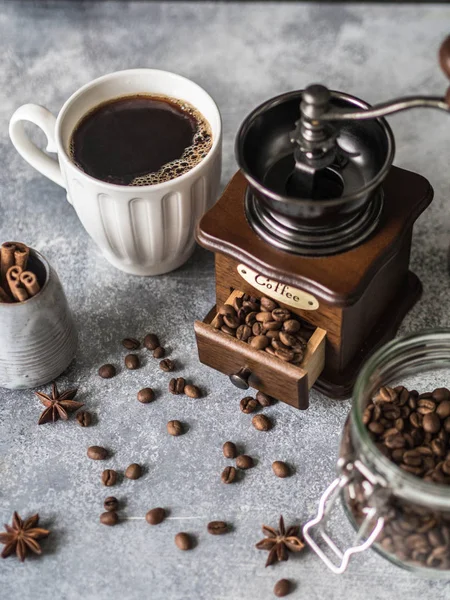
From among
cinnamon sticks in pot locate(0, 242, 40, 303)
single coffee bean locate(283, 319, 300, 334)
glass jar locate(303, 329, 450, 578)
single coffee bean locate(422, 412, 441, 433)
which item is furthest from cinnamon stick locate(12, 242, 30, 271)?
single coffee bean locate(422, 412, 441, 433)

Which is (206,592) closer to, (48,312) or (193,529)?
(193,529)

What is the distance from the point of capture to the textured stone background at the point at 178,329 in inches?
55.9

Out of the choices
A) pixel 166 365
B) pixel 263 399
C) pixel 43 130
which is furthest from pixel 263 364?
pixel 43 130

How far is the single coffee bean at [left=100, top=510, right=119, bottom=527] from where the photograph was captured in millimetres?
1457

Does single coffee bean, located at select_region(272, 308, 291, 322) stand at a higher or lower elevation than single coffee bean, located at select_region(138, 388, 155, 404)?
higher

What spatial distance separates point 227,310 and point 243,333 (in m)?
0.05

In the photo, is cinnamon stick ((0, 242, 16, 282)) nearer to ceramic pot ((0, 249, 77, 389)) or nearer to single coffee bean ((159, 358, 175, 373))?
ceramic pot ((0, 249, 77, 389))

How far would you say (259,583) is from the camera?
1402 millimetres

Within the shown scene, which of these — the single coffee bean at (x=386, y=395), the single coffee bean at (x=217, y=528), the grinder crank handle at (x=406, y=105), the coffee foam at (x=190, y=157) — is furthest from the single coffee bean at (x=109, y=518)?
the grinder crank handle at (x=406, y=105)

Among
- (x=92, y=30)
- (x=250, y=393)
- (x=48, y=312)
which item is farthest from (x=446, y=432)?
(x=92, y=30)

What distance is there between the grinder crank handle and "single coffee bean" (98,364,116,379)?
0.61m

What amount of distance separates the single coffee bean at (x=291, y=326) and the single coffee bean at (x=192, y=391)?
0.22m

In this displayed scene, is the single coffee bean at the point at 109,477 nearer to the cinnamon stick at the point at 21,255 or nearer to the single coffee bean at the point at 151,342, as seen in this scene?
the single coffee bean at the point at 151,342

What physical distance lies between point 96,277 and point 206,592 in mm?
689
